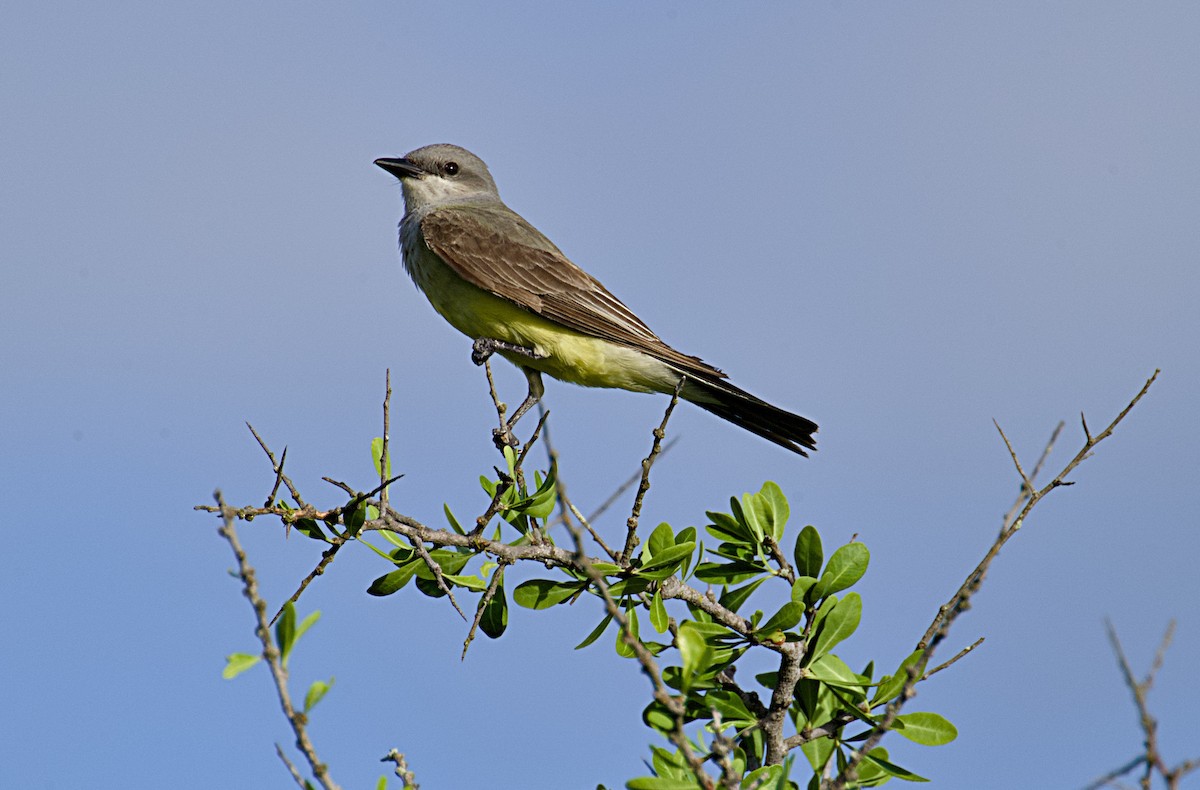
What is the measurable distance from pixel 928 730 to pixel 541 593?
51.4 inches

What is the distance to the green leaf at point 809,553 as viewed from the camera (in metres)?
4.02

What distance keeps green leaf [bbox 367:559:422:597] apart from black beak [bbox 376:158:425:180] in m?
4.78

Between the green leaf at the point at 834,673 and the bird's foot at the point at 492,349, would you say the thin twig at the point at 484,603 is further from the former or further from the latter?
the bird's foot at the point at 492,349

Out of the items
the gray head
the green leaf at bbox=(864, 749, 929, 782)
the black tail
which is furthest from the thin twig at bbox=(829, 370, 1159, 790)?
the gray head

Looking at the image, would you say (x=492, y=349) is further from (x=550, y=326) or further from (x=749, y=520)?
(x=749, y=520)

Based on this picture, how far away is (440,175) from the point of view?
8.53m

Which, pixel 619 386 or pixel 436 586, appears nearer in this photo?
pixel 436 586

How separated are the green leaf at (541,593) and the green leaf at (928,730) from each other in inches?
45.3

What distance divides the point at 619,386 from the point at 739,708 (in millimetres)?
3548

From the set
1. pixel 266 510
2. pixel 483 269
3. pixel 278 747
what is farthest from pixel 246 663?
pixel 483 269

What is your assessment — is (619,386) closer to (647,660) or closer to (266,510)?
(266,510)

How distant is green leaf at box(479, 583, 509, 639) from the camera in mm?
4133

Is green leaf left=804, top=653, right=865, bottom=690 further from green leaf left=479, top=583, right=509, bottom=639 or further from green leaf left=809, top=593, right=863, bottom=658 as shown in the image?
green leaf left=479, top=583, right=509, bottom=639

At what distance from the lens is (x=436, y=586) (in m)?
4.20
